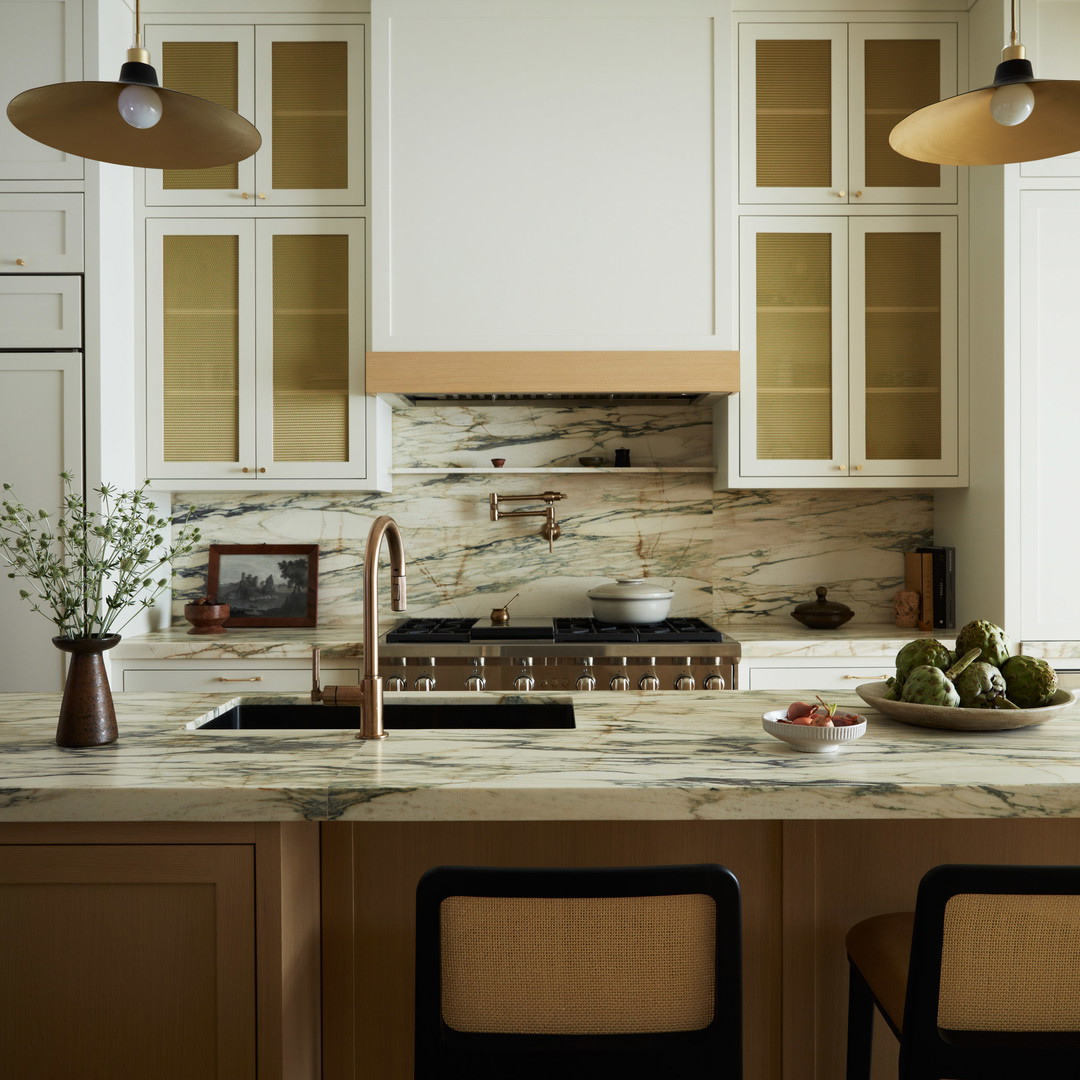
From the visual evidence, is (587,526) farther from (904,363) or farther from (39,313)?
(39,313)

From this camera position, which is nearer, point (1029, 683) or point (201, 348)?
point (1029, 683)

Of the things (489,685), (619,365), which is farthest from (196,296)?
(489,685)

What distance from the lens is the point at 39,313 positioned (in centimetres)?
304

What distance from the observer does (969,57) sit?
3.29m

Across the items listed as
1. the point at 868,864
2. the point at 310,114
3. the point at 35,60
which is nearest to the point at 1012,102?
the point at 868,864

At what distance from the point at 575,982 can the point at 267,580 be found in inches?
111

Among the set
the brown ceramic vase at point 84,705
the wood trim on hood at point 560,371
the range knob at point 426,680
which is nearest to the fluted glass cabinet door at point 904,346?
the wood trim on hood at point 560,371

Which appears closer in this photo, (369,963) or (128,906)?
(128,906)

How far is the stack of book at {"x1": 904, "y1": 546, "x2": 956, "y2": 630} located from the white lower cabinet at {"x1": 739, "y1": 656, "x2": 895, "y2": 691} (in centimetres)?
39

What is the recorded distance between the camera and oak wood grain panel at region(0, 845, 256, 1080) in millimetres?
1312

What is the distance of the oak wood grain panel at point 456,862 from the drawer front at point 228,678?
1.60 meters

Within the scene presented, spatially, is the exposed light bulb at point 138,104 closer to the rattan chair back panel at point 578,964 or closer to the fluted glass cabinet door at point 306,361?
the rattan chair back panel at point 578,964

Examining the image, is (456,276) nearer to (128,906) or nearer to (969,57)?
(969,57)

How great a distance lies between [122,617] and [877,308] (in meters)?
2.91
